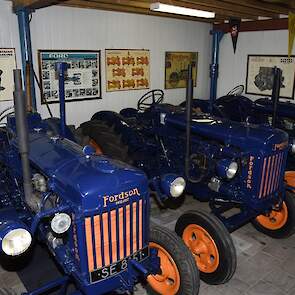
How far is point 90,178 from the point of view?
72.6 inches

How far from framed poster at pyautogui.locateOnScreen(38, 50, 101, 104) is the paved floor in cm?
237

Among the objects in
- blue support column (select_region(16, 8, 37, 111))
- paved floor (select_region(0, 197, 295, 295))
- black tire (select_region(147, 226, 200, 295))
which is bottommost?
paved floor (select_region(0, 197, 295, 295))

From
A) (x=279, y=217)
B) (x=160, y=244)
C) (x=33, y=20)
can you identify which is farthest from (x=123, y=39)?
(x=160, y=244)

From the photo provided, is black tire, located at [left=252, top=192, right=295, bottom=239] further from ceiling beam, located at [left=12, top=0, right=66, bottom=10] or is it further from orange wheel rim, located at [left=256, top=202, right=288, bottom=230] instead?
ceiling beam, located at [left=12, top=0, right=66, bottom=10]

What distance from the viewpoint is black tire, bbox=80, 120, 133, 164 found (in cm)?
392

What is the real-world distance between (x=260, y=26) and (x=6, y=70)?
440 cm

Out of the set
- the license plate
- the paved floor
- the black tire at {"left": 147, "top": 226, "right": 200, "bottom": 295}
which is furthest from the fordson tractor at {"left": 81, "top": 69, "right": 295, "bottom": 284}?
the license plate

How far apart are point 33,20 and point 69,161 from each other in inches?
116

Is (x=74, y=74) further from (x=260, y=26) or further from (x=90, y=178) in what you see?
(x=260, y=26)

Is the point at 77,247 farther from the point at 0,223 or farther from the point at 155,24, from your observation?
the point at 155,24

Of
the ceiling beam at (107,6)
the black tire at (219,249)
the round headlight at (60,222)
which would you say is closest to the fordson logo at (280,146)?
the black tire at (219,249)

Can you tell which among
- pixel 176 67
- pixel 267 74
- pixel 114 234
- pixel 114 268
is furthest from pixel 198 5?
pixel 114 268

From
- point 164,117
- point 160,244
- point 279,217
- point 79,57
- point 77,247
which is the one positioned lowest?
point 279,217

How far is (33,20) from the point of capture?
4297 mm
